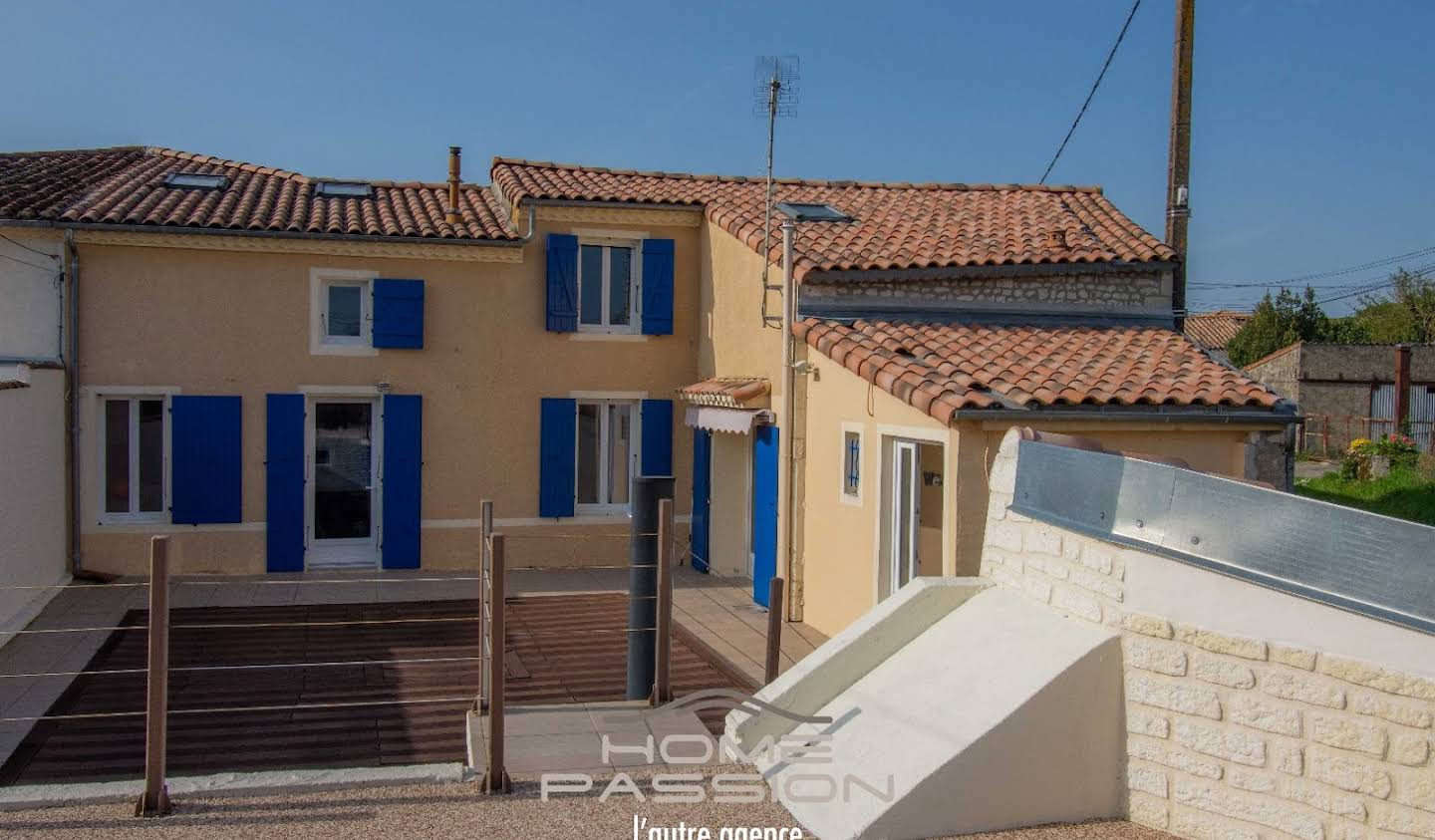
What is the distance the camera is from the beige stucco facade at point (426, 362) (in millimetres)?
16047

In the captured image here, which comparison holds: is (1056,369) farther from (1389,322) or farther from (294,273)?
(1389,322)

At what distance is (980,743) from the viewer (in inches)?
252

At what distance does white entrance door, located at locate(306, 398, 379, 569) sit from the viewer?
17.1 metres

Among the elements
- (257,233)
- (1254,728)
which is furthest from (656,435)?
(1254,728)

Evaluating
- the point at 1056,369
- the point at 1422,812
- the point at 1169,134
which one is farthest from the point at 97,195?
the point at 1422,812

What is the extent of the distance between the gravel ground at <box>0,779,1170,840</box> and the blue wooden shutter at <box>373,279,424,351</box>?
10.8 m

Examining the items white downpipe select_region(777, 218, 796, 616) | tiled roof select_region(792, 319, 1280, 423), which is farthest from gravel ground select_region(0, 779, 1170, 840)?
white downpipe select_region(777, 218, 796, 616)

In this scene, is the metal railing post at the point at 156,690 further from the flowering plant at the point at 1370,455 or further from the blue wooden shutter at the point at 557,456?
the flowering plant at the point at 1370,455

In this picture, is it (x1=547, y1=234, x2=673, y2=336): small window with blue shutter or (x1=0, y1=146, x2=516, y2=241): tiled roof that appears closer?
(x1=0, y1=146, x2=516, y2=241): tiled roof

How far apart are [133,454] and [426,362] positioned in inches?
163

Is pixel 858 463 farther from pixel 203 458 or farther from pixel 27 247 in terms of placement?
pixel 27 247

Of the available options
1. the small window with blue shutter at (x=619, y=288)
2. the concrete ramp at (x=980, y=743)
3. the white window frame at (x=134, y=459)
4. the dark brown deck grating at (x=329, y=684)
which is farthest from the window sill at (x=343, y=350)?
the concrete ramp at (x=980, y=743)

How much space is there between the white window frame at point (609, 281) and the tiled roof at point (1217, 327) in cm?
3664

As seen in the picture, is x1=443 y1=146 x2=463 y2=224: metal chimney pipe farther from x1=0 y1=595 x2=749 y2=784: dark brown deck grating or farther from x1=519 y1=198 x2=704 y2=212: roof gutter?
x1=0 y1=595 x2=749 y2=784: dark brown deck grating
